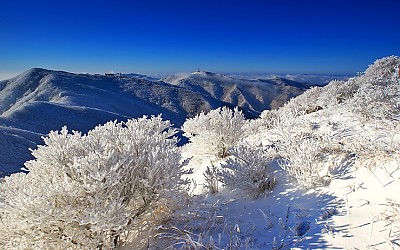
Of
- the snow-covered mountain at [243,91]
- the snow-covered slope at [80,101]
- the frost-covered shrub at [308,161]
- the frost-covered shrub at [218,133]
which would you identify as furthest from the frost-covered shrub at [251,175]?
the snow-covered mountain at [243,91]

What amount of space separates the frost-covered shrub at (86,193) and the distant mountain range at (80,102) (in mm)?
27660

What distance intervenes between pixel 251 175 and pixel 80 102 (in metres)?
61.7

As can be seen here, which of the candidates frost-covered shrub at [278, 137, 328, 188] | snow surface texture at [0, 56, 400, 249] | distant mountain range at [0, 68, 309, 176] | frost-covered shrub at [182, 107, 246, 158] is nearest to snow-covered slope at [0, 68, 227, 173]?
distant mountain range at [0, 68, 309, 176]

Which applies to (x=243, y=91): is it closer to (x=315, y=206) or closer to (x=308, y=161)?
(x=308, y=161)

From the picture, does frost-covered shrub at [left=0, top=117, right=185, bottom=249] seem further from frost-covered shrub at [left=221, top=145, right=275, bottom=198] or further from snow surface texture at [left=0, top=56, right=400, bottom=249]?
frost-covered shrub at [left=221, top=145, right=275, bottom=198]

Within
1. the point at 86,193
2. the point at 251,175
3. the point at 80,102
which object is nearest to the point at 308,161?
the point at 251,175

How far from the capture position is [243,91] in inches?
4685

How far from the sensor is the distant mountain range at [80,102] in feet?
133

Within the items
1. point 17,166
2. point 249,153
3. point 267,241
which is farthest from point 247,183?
point 17,166

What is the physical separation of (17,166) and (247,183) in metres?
26.0

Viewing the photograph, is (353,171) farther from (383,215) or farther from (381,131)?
(381,131)

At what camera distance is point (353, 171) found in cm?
416

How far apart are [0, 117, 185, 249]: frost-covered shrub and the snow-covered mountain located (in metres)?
100

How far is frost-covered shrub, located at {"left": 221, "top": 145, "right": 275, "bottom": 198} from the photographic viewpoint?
469 cm
